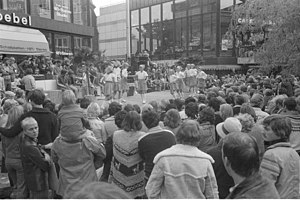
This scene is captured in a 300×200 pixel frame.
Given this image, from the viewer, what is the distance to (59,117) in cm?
474

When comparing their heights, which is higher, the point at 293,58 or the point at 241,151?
the point at 293,58

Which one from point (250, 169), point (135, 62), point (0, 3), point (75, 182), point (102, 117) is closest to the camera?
point (250, 169)

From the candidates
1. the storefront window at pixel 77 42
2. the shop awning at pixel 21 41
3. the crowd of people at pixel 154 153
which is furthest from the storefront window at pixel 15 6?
the crowd of people at pixel 154 153

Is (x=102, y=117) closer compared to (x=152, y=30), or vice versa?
(x=102, y=117)

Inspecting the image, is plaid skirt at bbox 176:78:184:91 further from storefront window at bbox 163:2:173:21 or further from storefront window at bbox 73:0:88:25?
storefront window at bbox 163:2:173:21

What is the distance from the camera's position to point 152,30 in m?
43.8

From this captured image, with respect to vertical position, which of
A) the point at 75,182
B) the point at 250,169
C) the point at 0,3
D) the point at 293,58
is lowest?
the point at 75,182

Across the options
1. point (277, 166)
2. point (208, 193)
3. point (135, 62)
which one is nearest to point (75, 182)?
point (208, 193)

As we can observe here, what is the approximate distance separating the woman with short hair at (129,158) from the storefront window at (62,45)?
68.5 feet

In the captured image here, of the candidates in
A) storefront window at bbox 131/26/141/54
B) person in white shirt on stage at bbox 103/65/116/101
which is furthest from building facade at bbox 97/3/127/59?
person in white shirt on stage at bbox 103/65/116/101

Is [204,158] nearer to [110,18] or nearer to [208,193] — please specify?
[208,193]

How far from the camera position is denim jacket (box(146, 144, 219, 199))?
2.94m

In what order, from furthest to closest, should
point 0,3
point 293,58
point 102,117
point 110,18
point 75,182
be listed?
point 110,18
point 0,3
point 293,58
point 102,117
point 75,182

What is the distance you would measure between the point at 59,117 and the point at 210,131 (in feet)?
6.70
